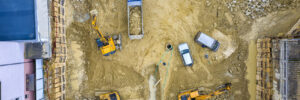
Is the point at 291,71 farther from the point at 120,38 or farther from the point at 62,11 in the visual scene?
the point at 62,11

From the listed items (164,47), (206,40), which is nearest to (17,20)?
(164,47)

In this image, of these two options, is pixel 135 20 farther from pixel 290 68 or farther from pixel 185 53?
pixel 290 68

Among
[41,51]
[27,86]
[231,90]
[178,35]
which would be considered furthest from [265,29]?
[27,86]

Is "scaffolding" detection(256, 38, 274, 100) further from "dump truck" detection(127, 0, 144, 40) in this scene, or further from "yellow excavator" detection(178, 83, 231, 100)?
"dump truck" detection(127, 0, 144, 40)

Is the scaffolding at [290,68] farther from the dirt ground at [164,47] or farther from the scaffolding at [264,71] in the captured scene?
the dirt ground at [164,47]

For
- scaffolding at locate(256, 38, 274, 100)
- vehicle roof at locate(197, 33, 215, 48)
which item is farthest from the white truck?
scaffolding at locate(256, 38, 274, 100)
